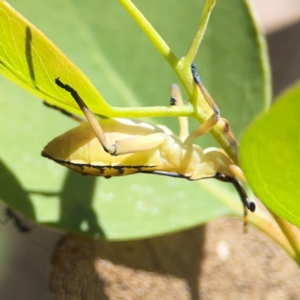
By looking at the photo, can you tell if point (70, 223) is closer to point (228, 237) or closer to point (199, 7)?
point (228, 237)

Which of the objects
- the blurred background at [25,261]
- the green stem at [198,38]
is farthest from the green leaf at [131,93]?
the green stem at [198,38]

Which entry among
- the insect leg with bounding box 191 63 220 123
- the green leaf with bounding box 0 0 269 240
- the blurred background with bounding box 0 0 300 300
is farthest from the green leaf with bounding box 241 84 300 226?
the blurred background with bounding box 0 0 300 300

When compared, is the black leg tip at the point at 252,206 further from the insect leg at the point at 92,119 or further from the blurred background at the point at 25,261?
the blurred background at the point at 25,261

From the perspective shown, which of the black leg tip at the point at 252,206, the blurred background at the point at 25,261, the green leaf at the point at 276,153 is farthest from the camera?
the blurred background at the point at 25,261

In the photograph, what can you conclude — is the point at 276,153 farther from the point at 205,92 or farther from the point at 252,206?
the point at 252,206

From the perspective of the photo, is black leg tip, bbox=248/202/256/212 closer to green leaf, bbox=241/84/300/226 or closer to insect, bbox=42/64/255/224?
insect, bbox=42/64/255/224

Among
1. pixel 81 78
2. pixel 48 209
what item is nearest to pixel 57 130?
pixel 48 209
